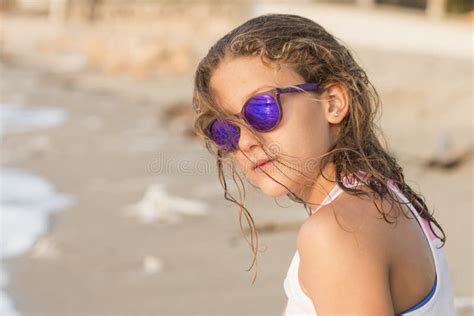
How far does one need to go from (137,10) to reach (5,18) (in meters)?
2.80

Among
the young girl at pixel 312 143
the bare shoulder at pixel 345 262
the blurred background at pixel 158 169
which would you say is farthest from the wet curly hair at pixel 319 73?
the blurred background at pixel 158 169

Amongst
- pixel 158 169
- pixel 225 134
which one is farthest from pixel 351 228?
pixel 158 169

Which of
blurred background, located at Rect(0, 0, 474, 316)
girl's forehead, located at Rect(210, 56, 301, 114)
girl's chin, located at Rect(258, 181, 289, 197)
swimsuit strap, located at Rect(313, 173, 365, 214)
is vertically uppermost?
girl's forehead, located at Rect(210, 56, 301, 114)

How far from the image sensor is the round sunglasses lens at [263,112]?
67.5 inches

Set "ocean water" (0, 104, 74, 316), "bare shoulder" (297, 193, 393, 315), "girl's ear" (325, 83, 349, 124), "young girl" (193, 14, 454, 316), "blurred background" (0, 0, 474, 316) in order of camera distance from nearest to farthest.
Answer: "bare shoulder" (297, 193, 393, 315) → "young girl" (193, 14, 454, 316) → "girl's ear" (325, 83, 349, 124) → "blurred background" (0, 0, 474, 316) → "ocean water" (0, 104, 74, 316)

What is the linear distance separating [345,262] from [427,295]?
248 millimetres

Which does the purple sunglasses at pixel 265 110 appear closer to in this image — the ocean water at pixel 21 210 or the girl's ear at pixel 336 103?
the girl's ear at pixel 336 103

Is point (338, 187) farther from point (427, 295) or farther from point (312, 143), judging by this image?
point (427, 295)

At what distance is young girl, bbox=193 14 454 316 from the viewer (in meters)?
1.65

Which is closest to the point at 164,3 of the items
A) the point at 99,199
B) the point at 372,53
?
the point at 372,53

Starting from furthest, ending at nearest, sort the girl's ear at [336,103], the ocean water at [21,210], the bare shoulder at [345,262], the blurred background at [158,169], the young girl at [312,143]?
the ocean water at [21,210]
the blurred background at [158,169]
the girl's ear at [336,103]
the young girl at [312,143]
the bare shoulder at [345,262]

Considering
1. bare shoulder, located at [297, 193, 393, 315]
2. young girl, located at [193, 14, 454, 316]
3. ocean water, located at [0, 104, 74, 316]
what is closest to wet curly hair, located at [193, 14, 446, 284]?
young girl, located at [193, 14, 454, 316]

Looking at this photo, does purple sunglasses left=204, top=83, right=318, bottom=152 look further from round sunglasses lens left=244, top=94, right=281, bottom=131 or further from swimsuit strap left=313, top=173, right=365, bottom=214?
swimsuit strap left=313, top=173, right=365, bottom=214

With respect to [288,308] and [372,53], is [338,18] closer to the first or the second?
[372,53]
